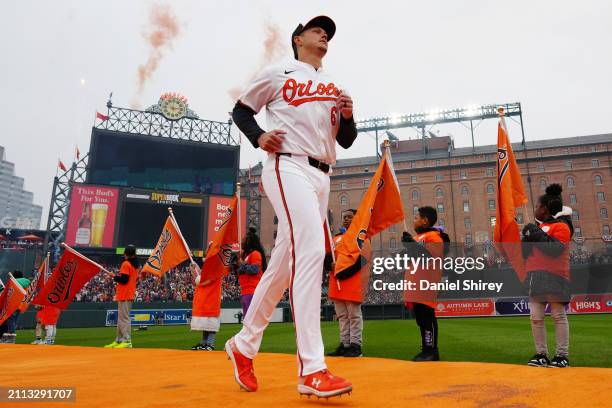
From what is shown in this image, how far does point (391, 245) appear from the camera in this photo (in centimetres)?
6412

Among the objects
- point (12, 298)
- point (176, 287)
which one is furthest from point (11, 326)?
point (176, 287)

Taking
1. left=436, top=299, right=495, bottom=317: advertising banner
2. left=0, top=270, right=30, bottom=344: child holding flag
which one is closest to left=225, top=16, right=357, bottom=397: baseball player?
left=0, top=270, right=30, bottom=344: child holding flag

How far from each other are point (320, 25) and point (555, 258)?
360 centimetres

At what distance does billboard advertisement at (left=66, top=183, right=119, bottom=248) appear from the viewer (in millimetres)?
30188

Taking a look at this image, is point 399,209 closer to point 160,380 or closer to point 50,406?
point 160,380

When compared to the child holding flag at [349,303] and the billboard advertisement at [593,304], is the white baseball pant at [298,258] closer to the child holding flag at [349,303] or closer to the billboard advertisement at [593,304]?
the child holding flag at [349,303]

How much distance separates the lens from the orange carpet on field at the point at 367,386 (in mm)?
2168

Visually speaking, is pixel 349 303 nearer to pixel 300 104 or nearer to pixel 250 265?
pixel 250 265

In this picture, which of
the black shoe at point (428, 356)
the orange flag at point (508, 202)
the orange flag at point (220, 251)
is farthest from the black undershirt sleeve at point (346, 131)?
the orange flag at point (220, 251)

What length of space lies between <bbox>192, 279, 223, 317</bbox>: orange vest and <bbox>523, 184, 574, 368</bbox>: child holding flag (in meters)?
5.21

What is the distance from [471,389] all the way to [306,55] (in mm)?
2436

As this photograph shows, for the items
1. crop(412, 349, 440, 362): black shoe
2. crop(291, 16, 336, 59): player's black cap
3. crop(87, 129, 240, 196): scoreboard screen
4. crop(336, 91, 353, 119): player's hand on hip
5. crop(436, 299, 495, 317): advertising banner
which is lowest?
crop(436, 299, 495, 317): advertising banner

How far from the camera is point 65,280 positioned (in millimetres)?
8836

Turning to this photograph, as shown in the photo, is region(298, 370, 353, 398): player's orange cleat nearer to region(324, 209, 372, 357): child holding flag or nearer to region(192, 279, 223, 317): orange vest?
region(324, 209, 372, 357): child holding flag
